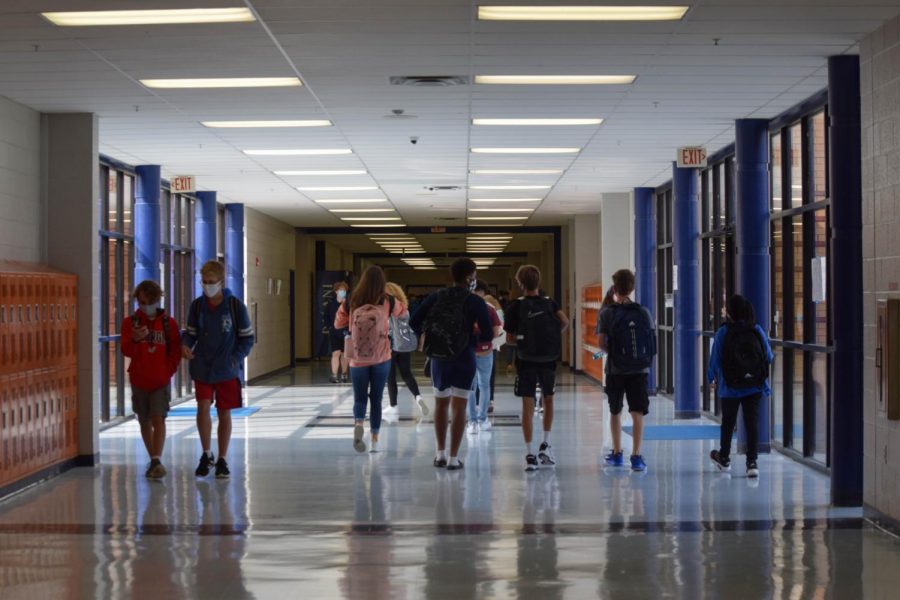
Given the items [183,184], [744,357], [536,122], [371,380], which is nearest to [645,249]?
[183,184]

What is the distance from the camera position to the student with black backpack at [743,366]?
8.50m

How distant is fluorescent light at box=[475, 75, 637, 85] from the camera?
27.8ft

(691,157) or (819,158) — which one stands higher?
(691,157)

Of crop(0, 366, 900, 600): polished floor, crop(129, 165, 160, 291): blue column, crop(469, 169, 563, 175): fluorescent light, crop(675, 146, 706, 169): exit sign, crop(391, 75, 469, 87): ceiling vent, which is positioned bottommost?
crop(0, 366, 900, 600): polished floor

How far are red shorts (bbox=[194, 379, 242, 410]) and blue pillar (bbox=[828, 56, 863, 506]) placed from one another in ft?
12.9

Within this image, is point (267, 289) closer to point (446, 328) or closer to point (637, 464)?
point (446, 328)

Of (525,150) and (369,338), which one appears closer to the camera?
(369,338)

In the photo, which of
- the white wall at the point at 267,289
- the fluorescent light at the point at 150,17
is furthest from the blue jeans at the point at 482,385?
the white wall at the point at 267,289

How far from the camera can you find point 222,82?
28.2 ft

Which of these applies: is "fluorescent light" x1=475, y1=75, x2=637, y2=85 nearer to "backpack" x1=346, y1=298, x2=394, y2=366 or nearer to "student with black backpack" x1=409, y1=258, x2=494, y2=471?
"student with black backpack" x1=409, y1=258, x2=494, y2=471

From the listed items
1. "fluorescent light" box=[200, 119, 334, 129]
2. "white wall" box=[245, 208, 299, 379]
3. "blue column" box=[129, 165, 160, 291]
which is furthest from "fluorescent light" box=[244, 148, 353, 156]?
"white wall" box=[245, 208, 299, 379]

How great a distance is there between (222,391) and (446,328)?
1.59m

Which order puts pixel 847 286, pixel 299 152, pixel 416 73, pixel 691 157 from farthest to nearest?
pixel 299 152, pixel 691 157, pixel 416 73, pixel 847 286

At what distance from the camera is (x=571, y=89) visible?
8938 mm
